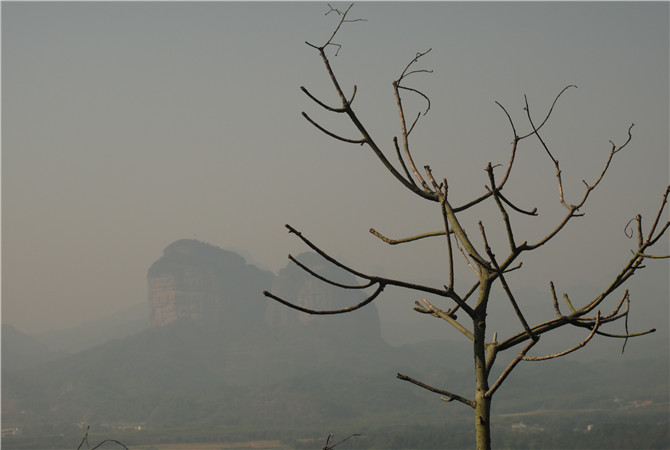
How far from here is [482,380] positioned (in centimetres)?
207

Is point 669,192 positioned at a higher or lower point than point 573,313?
higher

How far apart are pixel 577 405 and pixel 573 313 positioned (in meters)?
207

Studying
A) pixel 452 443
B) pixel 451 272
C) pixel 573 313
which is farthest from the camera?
pixel 452 443

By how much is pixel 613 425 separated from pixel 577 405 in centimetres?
5437

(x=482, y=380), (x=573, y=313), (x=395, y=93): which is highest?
(x=395, y=93)

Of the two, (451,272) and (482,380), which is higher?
(451,272)

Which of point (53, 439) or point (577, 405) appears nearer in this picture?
point (53, 439)

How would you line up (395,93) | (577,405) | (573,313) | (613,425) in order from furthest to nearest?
1. (577,405)
2. (613,425)
3. (395,93)
4. (573,313)

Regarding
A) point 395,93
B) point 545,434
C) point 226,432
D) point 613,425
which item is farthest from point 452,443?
point 395,93

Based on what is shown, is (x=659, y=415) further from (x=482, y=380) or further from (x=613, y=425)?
(x=482, y=380)

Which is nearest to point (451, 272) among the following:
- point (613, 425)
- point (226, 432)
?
point (613, 425)

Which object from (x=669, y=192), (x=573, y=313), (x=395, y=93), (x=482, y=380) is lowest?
(x=482, y=380)

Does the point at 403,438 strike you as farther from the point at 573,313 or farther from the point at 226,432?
the point at 573,313

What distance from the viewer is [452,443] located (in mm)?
130625
